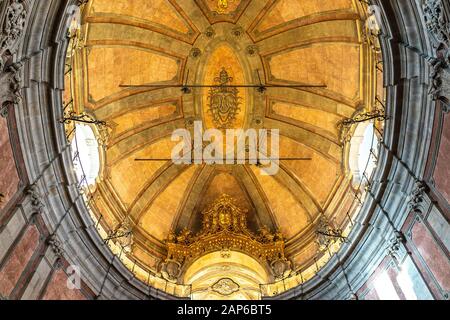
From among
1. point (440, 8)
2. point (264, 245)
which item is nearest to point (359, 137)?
point (264, 245)

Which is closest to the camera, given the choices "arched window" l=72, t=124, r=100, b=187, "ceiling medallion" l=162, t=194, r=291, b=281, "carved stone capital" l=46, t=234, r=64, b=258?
"carved stone capital" l=46, t=234, r=64, b=258

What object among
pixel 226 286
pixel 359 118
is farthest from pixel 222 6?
pixel 226 286

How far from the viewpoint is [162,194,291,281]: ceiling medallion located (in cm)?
1867

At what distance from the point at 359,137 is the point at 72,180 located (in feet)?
31.4

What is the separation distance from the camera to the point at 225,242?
63.9 ft

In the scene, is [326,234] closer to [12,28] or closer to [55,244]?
[55,244]

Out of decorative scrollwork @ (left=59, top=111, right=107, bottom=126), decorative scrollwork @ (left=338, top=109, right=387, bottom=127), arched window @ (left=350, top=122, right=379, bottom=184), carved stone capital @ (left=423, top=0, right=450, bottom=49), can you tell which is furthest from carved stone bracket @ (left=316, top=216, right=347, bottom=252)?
decorative scrollwork @ (left=59, top=111, right=107, bottom=126)

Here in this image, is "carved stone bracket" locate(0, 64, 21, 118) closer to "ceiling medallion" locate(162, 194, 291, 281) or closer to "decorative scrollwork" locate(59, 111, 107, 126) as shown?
"decorative scrollwork" locate(59, 111, 107, 126)

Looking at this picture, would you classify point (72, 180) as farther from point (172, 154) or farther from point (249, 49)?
point (249, 49)

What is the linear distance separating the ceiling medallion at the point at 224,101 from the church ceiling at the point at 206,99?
17 cm

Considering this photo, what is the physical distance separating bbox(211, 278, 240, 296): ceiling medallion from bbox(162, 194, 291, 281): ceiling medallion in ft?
5.44

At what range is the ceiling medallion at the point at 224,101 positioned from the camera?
20.2 m

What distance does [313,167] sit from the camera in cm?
1958
